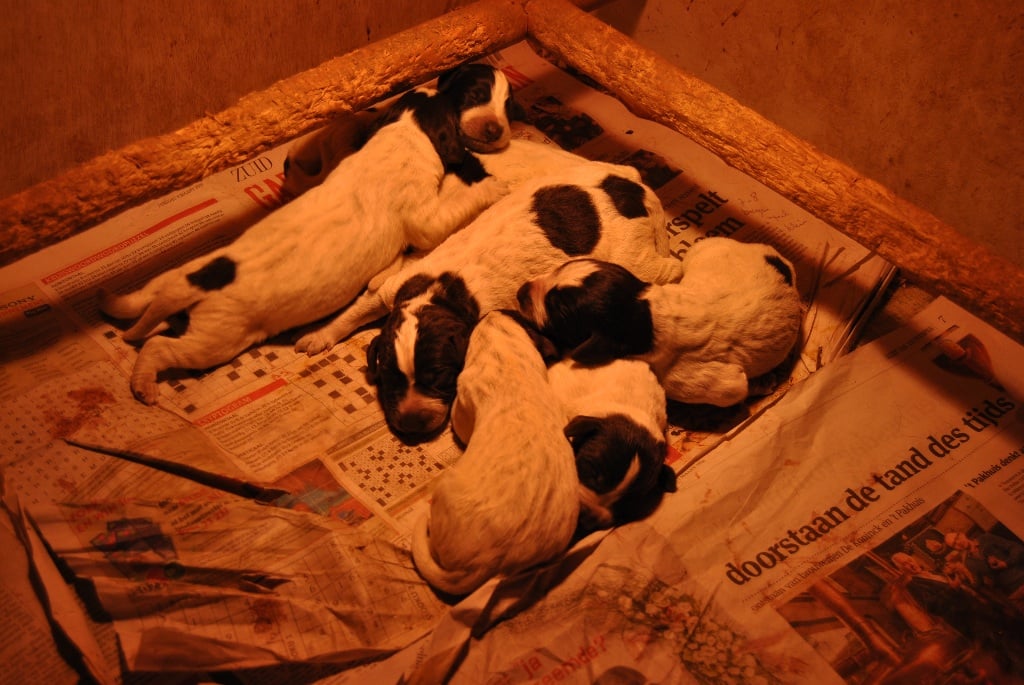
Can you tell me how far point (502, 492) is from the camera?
72.8 inches

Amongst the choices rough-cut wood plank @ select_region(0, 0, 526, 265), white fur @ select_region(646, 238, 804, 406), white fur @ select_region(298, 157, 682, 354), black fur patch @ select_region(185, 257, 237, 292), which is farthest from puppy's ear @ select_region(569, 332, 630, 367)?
rough-cut wood plank @ select_region(0, 0, 526, 265)

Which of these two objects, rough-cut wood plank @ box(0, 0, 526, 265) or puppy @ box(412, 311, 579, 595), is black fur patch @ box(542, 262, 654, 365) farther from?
rough-cut wood plank @ box(0, 0, 526, 265)

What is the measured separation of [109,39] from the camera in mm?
2734

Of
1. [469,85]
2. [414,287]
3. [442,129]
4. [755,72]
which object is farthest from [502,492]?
[755,72]

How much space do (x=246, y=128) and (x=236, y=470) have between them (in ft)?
3.30

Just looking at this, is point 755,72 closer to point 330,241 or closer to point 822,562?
point 330,241

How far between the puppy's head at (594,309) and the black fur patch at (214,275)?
83 cm

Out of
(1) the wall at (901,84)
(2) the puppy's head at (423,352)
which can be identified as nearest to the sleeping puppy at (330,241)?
(2) the puppy's head at (423,352)

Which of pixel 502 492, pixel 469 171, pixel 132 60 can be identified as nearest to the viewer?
pixel 502 492

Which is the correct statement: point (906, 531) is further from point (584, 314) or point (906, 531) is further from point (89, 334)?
point (89, 334)

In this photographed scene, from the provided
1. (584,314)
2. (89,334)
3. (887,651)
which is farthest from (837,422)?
(89,334)

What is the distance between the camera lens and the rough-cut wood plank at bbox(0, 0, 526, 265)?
7.04 ft

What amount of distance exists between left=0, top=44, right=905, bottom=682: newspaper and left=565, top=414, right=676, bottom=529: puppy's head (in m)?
0.09

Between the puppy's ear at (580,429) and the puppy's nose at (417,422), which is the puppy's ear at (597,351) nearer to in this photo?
the puppy's ear at (580,429)
